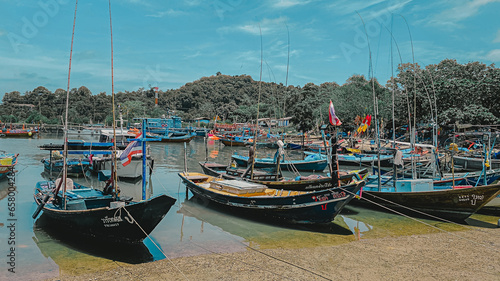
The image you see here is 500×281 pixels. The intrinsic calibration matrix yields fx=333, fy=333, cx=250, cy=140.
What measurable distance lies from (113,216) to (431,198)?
12.2m

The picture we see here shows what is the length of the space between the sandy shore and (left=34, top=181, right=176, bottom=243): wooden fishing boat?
1.16m

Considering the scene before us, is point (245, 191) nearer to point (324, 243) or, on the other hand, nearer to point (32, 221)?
point (324, 243)

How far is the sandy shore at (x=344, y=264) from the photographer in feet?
28.0

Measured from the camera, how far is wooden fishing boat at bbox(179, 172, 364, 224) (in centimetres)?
1210

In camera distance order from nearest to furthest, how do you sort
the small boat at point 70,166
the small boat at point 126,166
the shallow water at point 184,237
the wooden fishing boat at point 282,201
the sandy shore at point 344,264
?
the sandy shore at point 344,264 → the shallow water at point 184,237 → the wooden fishing boat at point 282,201 → the small boat at point 126,166 → the small boat at point 70,166

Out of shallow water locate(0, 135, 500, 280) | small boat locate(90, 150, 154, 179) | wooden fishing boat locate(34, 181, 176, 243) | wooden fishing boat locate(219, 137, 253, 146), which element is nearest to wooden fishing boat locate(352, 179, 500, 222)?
shallow water locate(0, 135, 500, 280)

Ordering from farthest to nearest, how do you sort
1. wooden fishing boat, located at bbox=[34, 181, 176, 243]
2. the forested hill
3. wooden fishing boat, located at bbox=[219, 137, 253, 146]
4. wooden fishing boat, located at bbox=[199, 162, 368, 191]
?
1. wooden fishing boat, located at bbox=[219, 137, 253, 146]
2. the forested hill
3. wooden fishing boat, located at bbox=[199, 162, 368, 191]
4. wooden fishing boat, located at bbox=[34, 181, 176, 243]

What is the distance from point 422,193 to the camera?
13883 millimetres

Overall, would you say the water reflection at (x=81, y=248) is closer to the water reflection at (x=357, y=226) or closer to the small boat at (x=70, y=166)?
the water reflection at (x=357, y=226)

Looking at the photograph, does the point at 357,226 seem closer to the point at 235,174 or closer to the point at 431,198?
the point at 431,198

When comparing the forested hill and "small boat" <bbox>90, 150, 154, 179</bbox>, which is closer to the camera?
"small boat" <bbox>90, 150, 154, 179</bbox>

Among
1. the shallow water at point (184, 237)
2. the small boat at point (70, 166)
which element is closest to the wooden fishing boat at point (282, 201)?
the shallow water at point (184, 237)

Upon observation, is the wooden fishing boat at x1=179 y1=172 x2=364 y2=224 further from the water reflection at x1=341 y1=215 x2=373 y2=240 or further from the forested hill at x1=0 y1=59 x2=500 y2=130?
the forested hill at x1=0 y1=59 x2=500 y2=130

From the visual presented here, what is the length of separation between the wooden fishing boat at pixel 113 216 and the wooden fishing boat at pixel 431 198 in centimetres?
956
